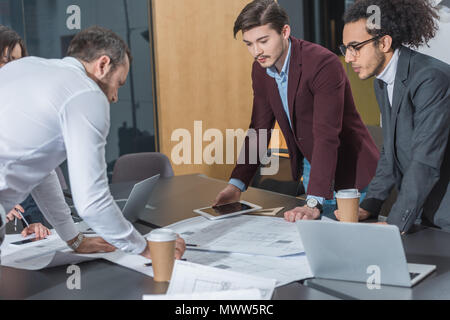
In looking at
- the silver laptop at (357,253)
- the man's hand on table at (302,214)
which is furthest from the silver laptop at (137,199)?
the silver laptop at (357,253)

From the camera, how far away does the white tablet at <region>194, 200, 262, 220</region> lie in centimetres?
196

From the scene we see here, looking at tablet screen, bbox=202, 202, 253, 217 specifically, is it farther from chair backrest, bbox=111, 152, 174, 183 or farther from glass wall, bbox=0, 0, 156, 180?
glass wall, bbox=0, 0, 156, 180

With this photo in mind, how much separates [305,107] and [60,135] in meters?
1.23

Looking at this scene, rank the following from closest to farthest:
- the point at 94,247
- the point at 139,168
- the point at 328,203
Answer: the point at 94,247 < the point at 328,203 < the point at 139,168

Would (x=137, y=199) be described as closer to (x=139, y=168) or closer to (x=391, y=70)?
(x=391, y=70)

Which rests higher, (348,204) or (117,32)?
(117,32)

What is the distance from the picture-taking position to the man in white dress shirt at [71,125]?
4.10ft

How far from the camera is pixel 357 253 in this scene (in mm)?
1193

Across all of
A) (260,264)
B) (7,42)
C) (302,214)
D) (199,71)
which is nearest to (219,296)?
(260,264)

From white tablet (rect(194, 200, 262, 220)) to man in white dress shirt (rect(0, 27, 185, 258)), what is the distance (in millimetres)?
558

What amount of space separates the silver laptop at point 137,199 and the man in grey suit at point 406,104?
2.58ft

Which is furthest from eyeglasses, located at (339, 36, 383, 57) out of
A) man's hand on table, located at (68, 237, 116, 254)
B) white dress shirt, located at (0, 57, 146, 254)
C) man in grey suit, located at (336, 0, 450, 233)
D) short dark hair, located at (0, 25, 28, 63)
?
short dark hair, located at (0, 25, 28, 63)

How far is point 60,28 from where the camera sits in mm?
4172

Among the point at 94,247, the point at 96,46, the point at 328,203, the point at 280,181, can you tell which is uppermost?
the point at 96,46
